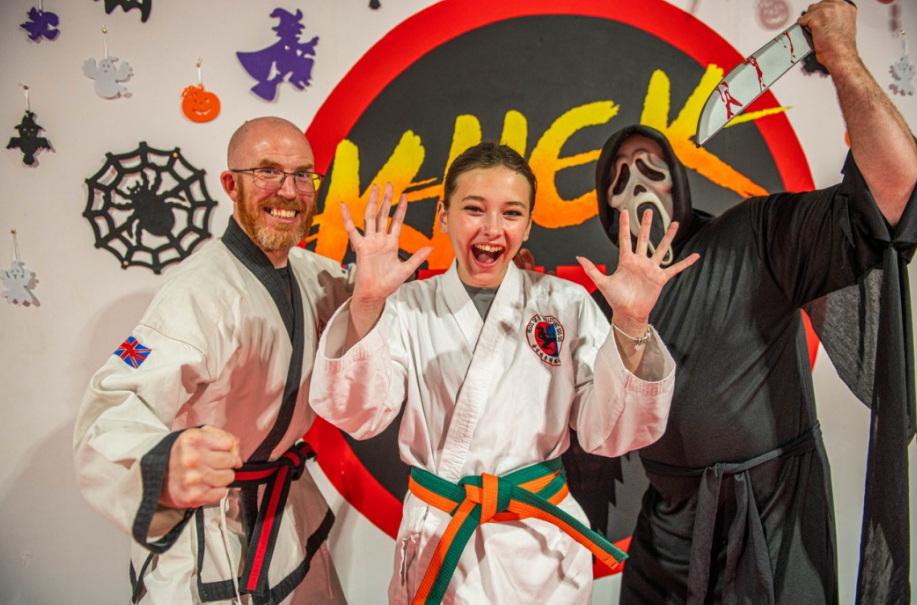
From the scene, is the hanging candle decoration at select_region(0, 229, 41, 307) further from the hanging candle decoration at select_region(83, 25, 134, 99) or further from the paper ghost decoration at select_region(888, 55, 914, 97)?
the paper ghost decoration at select_region(888, 55, 914, 97)

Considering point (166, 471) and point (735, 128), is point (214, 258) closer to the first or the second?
point (166, 471)

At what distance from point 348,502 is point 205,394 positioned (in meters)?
0.86

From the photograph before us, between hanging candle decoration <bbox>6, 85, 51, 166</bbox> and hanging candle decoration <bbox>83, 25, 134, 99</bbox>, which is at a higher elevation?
hanging candle decoration <bbox>83, 25, 134, 99</bbox>

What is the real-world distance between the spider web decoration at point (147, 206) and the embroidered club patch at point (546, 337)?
126cm

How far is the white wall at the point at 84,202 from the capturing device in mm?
2035

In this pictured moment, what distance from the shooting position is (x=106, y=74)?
2.02 meters

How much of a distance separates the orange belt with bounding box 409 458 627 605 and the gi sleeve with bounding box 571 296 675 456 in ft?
0.58

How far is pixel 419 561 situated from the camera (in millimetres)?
1439

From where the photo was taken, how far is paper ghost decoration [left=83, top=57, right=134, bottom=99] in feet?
6.63

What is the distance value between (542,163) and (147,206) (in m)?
1.43

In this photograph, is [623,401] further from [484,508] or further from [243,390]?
[243,390]

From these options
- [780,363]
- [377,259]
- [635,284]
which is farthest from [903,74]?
[377,259]

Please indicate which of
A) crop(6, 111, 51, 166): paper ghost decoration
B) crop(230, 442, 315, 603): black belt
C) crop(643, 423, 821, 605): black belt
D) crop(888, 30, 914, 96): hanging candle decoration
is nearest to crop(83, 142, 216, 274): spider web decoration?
crop(6, 111, 51, 166): paper ghost decoration

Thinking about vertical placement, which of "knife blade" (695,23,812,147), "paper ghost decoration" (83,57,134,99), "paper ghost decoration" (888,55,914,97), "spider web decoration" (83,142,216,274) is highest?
"paper ghost decoration" (888,55,914,97)
